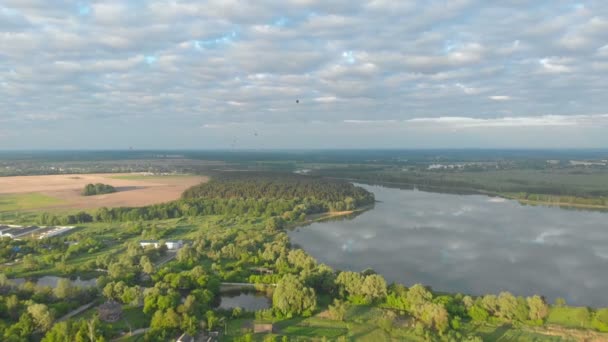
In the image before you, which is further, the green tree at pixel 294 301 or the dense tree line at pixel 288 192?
the dense tree line at pixel 288 192

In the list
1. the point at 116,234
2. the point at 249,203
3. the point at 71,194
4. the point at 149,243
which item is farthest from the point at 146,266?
the point at 71,194

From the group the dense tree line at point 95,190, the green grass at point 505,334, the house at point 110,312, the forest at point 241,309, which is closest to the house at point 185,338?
the forest at point 241,309

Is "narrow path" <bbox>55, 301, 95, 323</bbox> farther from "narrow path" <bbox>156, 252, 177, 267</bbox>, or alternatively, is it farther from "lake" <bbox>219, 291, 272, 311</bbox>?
"narrow path" <bbox>156, 252, 177, 267</bbox>

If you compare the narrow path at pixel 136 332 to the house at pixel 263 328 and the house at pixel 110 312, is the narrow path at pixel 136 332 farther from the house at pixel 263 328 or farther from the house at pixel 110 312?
the house at pixel 263 328

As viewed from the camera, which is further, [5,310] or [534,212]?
[534,212]

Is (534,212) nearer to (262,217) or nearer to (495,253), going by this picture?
(495,253)

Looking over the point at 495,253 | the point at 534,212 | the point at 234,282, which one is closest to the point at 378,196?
the point at 534,212

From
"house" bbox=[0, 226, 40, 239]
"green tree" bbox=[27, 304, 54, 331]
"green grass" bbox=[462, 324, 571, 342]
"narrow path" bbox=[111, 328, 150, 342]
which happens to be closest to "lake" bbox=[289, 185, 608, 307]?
"green grass" bbox=[462, 324, 571, 342]
